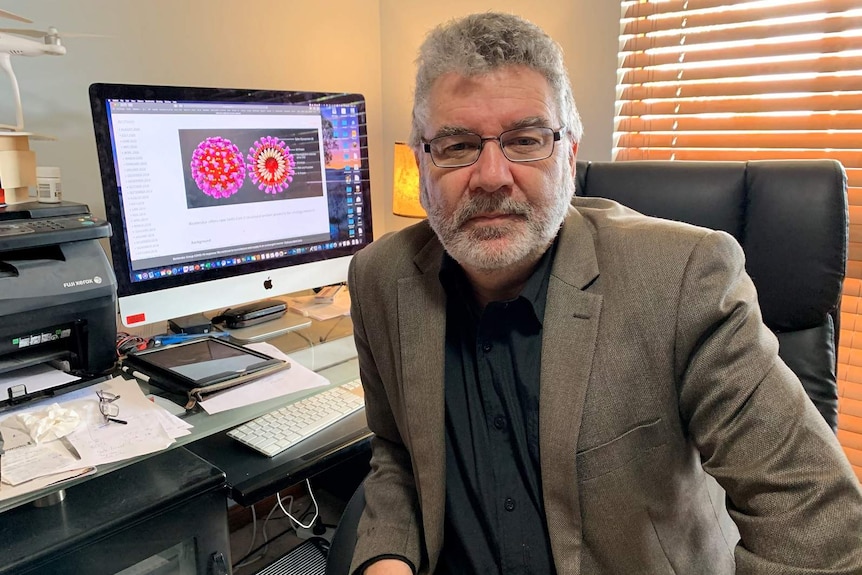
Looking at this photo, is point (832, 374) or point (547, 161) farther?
point (832, 374)

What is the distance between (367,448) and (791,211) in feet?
2.92

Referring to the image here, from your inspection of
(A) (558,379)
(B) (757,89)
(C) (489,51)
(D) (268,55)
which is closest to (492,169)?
(C) (489,51)

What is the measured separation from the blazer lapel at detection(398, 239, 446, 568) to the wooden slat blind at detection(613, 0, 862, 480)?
1.03m

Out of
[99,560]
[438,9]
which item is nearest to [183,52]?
[438,9]

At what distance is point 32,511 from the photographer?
0.90 m

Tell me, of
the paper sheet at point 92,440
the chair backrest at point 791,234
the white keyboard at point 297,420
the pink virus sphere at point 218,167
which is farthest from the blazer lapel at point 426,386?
the pink virus sphere at point 218,167

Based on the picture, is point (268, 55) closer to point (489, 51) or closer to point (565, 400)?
point (489, 51)

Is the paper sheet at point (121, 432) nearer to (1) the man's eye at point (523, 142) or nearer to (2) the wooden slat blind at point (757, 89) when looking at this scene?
(1) the man's eye at point (523, 142)

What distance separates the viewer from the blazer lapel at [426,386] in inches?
38.3

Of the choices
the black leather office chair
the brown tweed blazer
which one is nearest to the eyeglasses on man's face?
the brown tweed blazer

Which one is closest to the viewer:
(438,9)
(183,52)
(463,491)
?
(463,491)

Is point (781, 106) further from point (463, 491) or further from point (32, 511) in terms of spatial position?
point (32, 511)

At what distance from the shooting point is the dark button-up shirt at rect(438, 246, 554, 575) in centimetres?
92

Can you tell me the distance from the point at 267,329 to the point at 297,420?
1.56 ft
